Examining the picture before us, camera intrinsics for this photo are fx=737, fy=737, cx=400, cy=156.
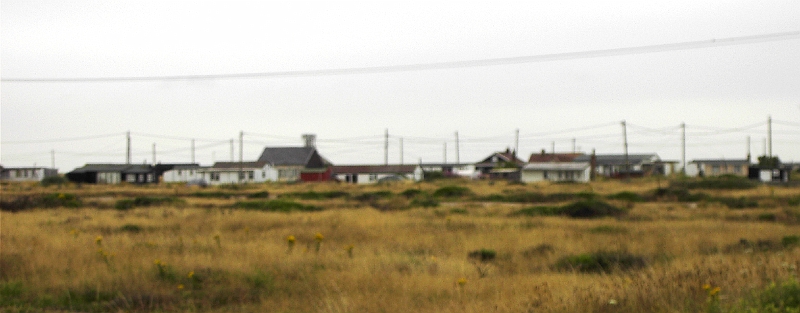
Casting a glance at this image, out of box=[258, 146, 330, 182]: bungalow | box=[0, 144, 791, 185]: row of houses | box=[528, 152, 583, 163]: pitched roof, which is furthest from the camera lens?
box=[528, 152, 583, 163]: pitched roof

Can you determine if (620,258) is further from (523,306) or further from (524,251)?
(523,306)

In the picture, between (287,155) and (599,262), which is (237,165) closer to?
(287,155)

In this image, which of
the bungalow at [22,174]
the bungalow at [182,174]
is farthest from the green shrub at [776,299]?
the bungalow at [22,174]

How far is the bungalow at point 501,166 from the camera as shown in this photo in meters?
101

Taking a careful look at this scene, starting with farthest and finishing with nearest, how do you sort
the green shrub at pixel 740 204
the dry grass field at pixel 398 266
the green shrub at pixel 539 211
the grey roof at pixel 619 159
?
1. the grey roof at pixel 619 159
2. the green shrub at pixel 740 204
3. the green shrub at pixel 539 211
4. the dry grass field at pixel 398 266

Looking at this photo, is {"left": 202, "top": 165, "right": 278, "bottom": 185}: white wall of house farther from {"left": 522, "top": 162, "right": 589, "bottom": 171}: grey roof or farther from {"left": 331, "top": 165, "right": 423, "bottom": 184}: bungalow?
{"left": 522, "top": 162, "right": 589, "bottom": 171}: grey roof

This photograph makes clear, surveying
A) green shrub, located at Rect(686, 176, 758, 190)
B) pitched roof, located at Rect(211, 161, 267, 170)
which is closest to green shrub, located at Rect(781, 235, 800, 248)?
green shrub, located at Rect(686, 176, 758, 190)

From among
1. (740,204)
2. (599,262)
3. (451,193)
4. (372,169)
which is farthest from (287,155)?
(599,262)

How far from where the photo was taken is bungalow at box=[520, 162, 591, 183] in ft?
283

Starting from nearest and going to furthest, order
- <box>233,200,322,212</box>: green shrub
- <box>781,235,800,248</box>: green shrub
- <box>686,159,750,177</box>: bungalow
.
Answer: <box>781,235,800,248</box>: green shrub, <box>233,200,322,212</box>: green shrub, <box>686,159,750,177</box>: bungalow

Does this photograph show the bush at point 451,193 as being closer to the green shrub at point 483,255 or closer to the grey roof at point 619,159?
the green shrub at point 483,255

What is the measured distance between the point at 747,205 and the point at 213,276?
28347mm

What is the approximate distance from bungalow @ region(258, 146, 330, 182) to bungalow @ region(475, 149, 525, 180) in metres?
23.3

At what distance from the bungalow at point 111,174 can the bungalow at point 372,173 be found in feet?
84.1
